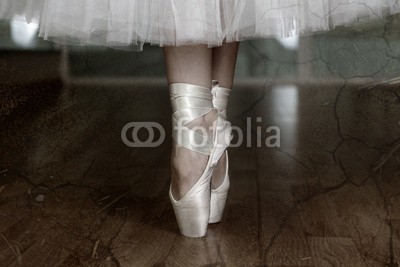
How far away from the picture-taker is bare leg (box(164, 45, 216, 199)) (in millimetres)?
781

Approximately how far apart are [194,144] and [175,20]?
19 cm

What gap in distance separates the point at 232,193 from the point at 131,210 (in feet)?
0.73

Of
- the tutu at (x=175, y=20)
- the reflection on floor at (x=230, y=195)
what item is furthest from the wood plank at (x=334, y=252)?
the tutu at (x=175, y=20)

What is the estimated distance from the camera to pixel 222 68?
0.91 meters

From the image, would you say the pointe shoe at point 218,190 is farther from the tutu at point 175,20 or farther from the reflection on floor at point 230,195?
the tutu at point 175,20

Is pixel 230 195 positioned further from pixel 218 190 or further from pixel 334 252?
pixel 334 252

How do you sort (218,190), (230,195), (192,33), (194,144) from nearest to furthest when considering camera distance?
(192,33)
(194,144)
(218,190)
(230,195)

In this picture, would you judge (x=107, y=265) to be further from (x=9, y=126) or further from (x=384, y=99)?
(x=384, y=99)

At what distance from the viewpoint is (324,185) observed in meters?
1.17

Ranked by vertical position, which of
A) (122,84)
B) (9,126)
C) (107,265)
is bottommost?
(107,265)

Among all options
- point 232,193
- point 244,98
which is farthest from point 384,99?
point 232,193

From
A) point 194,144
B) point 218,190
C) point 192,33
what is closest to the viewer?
point 192,33

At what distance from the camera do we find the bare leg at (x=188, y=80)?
0.78m

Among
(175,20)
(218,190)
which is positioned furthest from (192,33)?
(218,190)
